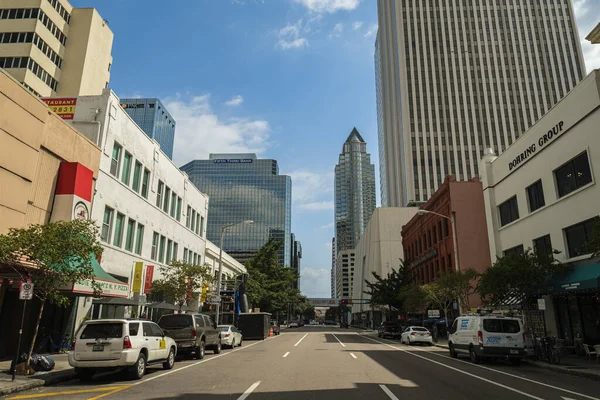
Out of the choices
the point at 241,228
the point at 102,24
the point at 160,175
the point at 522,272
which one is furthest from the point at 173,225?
the point at 241,228

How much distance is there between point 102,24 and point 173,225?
139 ft

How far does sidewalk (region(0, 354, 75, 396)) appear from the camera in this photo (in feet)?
33.6

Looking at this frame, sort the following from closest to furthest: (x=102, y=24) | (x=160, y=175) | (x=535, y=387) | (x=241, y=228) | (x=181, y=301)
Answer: (x=535, y=387), (x=181, y=301), (x=160, y=175), (x=102, y=24), (x=241, y=228)

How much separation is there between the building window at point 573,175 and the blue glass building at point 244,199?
12045 centimetres

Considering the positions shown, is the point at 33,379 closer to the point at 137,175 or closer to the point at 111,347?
the point at 111,347

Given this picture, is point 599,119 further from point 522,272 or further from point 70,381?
point 70,381

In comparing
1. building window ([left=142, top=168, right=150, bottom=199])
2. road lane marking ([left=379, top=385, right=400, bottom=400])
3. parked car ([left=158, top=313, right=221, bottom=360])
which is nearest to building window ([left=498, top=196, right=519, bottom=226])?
road lane marking ([left=379, top=385, right=400, bottom=400])

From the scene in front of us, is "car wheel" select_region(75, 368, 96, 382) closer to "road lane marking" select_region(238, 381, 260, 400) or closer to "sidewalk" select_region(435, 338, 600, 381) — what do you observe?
"road lane marking" select_region(238, 381, 260, 400)

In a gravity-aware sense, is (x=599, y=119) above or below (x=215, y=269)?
above

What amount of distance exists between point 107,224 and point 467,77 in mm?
98742

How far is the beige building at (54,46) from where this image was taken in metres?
50.3

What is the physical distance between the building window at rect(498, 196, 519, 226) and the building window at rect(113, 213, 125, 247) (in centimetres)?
2579

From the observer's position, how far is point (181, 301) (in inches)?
1054

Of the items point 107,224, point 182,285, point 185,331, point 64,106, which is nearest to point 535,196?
point 185,331
